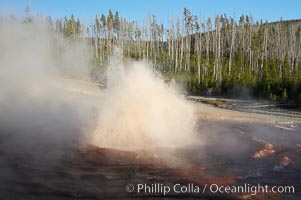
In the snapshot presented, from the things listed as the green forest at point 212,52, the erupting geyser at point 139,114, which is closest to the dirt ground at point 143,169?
the erupting geyser at point 139,114

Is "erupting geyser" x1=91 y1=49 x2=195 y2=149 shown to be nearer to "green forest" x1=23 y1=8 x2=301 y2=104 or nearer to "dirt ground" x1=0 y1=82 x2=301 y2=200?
"dirt ground" x1=0 y1=82 x2=301 y2=200

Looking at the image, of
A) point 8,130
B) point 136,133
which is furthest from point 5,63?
point 136,133

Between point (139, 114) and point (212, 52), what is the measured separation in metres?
64.8

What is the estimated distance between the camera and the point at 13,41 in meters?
28.0

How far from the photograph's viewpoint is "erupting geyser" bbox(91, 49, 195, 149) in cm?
1639

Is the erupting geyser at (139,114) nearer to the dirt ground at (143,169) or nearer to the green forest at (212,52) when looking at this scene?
the dirt ground at (143,169)

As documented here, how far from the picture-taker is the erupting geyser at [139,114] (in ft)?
53.8

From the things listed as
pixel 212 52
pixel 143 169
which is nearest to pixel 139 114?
pixel 143 169

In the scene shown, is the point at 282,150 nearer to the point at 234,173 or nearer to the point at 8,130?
the point at 234,173

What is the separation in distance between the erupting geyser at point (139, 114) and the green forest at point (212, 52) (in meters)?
22.8

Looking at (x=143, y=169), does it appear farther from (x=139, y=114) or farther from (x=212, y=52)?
(x=212, y=52)

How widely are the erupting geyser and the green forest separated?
22.8 metres

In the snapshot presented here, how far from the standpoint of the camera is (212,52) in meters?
80.6

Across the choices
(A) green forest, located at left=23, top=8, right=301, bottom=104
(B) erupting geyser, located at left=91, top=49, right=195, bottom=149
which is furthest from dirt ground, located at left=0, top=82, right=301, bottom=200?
(A) green forest, located at left=23, top=8, right=301, bottom=104
